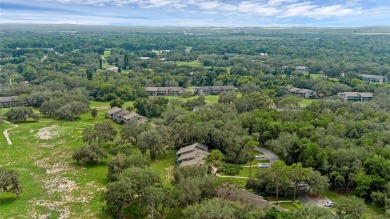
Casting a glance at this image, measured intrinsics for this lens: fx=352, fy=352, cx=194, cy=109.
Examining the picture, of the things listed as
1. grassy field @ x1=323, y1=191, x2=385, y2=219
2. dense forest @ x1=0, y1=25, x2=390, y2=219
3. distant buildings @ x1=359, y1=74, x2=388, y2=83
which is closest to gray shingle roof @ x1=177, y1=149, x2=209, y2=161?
dense forest @ x1=0, y1=25, x2=390, y2=219

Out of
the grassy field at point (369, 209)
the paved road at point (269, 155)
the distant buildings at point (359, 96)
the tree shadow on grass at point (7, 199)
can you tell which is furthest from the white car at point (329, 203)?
the distant buildings at point (359, 96)

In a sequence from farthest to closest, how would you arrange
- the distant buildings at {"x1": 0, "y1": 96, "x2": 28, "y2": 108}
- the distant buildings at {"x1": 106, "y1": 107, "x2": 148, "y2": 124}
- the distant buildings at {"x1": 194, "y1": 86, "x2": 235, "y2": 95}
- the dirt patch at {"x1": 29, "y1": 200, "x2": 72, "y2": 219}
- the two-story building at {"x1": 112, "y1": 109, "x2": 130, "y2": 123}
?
the distant buildings at {"x1": 194, "y1": 86, "x2": 235, "y2": 95} → the distant buildings at {"x1": 0, "y1": 96, "x2": 28, "y2": 108} → the two-story building at {"x1": 112, "y1": 109, "x2": 130, "y2": 123} → the distant buildings at {"x1": 106, "y1": 107, "x2": 148, "y2": 124} → the dirt patch at {"x1": 29, "y1": 200, "x2": 72, "y2": 219}

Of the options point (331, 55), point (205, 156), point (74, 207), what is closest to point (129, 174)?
point (74, 207)

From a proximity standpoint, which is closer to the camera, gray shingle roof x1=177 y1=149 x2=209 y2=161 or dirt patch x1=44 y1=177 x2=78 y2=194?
dirt patch x1=44 y1=177 x2=78 y2=194

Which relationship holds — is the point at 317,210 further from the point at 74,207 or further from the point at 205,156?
the point at 74,207

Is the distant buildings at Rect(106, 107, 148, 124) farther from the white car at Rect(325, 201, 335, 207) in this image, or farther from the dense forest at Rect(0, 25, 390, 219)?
the white car at Rect(325, 201, 335, 207)

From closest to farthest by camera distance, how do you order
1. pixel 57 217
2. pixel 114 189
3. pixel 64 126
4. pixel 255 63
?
pixel 114 189 → pixel 57 217 → pixel 64 126 → pixel 255 63

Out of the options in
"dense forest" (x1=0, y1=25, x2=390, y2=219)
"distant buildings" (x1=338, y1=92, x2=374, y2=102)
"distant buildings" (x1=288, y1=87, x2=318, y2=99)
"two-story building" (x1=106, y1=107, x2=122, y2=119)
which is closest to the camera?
"dense forest" (x1=0, y1=25, x2=390, y2=219)
